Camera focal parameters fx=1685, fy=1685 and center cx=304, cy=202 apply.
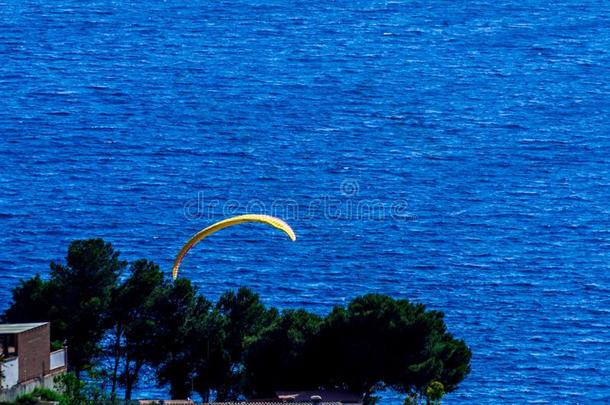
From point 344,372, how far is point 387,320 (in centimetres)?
349

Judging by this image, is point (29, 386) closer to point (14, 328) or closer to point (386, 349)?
point (14, 328)

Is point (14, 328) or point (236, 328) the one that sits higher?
point (236, 328)

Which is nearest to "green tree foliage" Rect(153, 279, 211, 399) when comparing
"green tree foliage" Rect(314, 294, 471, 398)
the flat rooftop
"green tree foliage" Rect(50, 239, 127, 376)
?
"green tree foliage" Rect(50, 239, 127, 376)

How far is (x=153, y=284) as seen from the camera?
9000cm

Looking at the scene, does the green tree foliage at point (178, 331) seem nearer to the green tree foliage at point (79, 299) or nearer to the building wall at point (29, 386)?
the green tree foliage at point (79, 299)

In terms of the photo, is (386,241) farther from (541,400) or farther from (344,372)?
(344,372)

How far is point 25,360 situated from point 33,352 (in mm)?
1101

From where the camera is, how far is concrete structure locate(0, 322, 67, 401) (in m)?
68.1

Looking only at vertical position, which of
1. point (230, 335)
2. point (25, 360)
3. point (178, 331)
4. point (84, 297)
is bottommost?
point (25, 360)

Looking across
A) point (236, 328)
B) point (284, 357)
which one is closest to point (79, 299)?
point (236, 328)

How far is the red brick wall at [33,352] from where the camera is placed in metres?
Answer: 70.0

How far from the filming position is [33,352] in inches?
2810

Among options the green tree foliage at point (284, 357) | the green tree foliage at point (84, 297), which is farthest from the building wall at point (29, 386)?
the green tree foliage at point (84, 297)

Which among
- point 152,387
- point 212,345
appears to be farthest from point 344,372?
point 152,387
